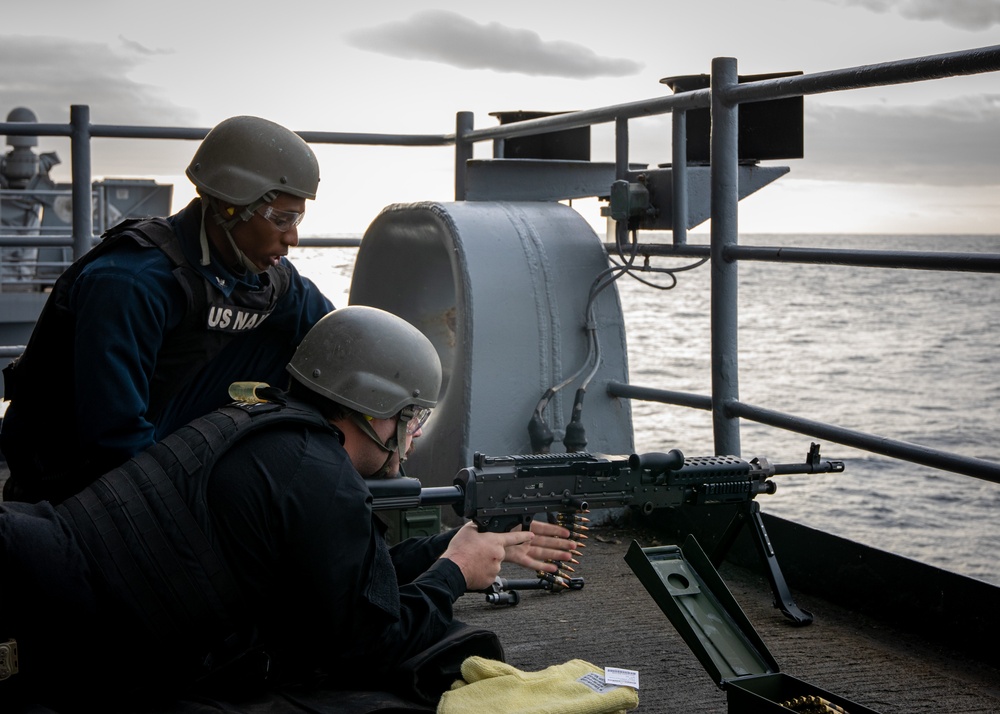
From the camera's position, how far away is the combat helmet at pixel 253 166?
9.87 feet

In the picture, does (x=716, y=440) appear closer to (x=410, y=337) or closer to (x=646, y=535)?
(x=646, y=535)

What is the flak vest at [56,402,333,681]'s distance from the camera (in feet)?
6.93

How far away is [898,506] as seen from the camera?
55.4 ft

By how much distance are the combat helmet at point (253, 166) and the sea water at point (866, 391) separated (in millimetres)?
1963

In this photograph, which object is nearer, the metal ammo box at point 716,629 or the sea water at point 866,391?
the metal ammo box at point 716,629

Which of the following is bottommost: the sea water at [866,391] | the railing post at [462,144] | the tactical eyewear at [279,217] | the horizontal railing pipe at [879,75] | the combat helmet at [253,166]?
the sea water at [866,391]

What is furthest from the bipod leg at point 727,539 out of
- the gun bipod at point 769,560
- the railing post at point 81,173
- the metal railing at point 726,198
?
the railing post at point 81,173

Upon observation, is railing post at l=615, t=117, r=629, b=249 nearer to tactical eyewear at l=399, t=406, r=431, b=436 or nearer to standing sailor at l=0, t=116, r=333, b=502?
standing sailor at l=0, t=116, r=333, b=502

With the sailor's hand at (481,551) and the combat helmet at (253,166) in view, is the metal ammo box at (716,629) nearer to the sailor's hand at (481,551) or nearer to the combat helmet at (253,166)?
the sailor's hand at (481,551)

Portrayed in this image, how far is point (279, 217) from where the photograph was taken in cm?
304

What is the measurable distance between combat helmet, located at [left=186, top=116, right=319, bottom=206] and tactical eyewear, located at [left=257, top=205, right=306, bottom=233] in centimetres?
3

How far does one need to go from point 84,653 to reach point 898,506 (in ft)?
53.8

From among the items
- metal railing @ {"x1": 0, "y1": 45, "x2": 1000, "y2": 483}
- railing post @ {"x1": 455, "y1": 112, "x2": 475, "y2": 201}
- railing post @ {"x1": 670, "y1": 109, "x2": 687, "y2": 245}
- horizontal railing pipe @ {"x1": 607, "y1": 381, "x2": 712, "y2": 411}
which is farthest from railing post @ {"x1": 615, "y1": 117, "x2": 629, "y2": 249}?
railing post @ {"x1": 455, "y1": 112, "x2": 475, "y2": 201}

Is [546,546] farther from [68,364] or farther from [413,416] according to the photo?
[68,364]
